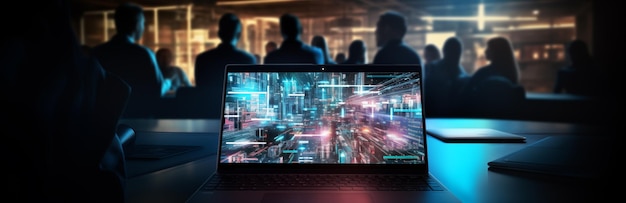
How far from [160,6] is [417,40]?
12.7 ft

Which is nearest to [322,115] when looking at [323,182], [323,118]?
[323,118]

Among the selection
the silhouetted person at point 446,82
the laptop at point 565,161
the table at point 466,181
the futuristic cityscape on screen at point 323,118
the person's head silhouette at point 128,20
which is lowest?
the table at point 466,181

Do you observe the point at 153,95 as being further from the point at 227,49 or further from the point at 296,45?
the point at 296,45

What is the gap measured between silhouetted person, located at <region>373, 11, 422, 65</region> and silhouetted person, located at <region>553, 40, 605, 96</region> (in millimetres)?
2202

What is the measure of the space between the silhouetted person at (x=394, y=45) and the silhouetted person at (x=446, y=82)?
0.22 metres

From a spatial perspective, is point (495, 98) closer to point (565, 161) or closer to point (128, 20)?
point (565, 161)

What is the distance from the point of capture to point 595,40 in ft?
17.2

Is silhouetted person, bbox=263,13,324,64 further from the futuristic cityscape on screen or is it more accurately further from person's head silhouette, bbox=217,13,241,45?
the futuristic cityscape on screen

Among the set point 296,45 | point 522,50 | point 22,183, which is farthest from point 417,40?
point 22,183

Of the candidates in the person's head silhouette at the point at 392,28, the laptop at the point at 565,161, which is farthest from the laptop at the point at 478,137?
the person's head silhouette at the point at 392,28

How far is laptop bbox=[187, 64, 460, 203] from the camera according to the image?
32.3 inches

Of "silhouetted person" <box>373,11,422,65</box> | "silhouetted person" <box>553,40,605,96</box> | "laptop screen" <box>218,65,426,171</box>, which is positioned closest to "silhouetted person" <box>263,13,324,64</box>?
"silhouetted person" <box>373,11,422,65</box>

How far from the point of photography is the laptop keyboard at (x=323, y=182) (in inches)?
28.5

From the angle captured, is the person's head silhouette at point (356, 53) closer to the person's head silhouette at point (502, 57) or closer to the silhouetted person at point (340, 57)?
the person's head silhouette at point (502, 57)
